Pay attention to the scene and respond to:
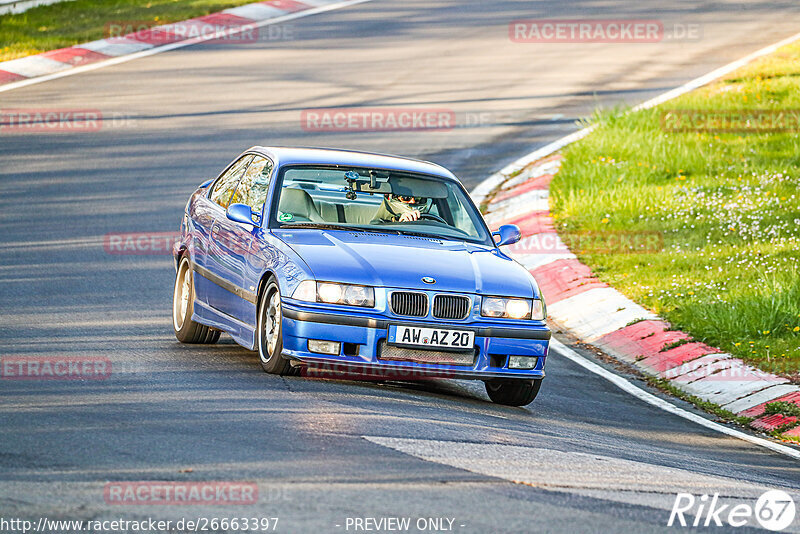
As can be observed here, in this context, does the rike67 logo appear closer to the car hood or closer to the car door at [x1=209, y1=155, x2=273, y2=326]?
the car hood

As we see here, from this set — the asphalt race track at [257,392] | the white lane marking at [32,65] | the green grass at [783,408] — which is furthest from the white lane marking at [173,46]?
the green grass at [783,408]

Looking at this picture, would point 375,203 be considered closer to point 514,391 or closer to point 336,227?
point 336,227

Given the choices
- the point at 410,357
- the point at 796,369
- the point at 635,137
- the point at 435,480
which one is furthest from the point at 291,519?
the point at 635,137

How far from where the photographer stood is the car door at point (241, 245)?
945 centimetres

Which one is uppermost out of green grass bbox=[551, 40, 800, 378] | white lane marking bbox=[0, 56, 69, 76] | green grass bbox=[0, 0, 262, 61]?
green grass bbox=[0, 0, 262, 61]

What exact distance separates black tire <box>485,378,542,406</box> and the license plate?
67 centimetres

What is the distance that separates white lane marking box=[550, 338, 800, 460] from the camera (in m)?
9.34

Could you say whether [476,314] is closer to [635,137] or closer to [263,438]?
[263,438]

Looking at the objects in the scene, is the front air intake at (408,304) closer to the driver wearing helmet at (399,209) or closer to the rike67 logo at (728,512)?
the driver wearing helmet at (399,209)

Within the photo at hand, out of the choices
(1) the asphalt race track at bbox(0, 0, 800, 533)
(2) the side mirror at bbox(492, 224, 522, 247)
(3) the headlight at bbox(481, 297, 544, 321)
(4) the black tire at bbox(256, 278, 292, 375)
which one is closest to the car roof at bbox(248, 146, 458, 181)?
(2) the side mirror at bbox(492, 224, 522, 247)

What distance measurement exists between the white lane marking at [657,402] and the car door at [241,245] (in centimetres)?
328

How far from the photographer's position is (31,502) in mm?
5754

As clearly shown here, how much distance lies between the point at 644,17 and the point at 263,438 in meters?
25.2

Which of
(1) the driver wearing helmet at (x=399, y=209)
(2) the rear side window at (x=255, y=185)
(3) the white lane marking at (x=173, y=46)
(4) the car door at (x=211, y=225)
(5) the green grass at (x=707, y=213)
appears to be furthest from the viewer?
(3) the white lane marking at (x=173, y=46)
